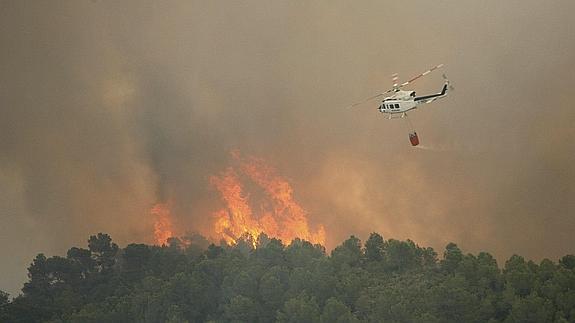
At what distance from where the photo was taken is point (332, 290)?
62.6 metres

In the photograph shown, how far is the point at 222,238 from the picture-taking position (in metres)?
94.0

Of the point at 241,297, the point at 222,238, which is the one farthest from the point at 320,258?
the point at 222,238

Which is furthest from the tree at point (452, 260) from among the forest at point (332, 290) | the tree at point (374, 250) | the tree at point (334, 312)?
the tree at point (334, 312)

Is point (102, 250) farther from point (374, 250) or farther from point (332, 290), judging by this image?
point (332, 290)

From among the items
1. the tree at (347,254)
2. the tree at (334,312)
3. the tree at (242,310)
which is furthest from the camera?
the tree at (347,254)

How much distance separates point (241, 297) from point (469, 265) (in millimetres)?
16175

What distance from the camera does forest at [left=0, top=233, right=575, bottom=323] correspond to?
56062mm

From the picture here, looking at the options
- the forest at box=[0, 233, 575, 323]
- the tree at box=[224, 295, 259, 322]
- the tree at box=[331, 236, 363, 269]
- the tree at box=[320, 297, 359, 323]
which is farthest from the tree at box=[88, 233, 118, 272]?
the tree at box=[320, 297, 359, 323]

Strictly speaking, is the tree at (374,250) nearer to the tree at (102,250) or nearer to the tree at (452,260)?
the tree at (452,260)

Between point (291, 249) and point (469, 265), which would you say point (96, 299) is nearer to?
point (291, 249)

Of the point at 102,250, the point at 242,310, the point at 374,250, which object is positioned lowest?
the point at 242,310

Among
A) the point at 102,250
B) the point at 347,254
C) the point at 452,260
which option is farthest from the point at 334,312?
the point at 102,250

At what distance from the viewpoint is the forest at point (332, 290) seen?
56062 millimetres

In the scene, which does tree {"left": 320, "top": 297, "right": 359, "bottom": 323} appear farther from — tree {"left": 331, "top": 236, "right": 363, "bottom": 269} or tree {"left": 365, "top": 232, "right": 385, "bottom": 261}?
tree {"left": 365, "top": 232, "right": 385, "bottom": 261}
